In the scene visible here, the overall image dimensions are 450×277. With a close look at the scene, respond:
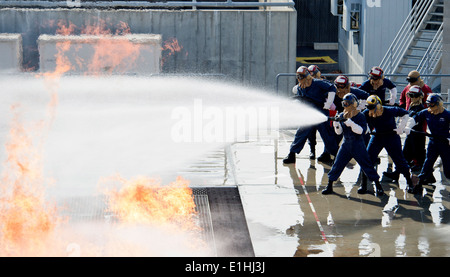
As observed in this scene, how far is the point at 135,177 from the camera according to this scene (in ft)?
47.0

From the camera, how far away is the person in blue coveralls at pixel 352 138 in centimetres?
1283

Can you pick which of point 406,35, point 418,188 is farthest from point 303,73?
point 406,35

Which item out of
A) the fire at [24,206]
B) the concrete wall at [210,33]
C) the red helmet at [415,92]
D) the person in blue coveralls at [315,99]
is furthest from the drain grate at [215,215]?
the concrete wall at [210,33]

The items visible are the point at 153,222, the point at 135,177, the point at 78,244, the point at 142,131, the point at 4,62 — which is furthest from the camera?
the point at 4,62

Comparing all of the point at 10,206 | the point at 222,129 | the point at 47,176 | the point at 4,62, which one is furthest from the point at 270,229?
the point at 4,62

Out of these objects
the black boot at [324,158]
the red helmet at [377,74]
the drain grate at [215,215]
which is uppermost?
the red helmet at [377,74]

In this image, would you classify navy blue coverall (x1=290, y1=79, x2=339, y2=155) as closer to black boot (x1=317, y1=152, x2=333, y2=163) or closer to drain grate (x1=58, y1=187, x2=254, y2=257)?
black boot (x1=317, y1=152, x2=333, y2=163)

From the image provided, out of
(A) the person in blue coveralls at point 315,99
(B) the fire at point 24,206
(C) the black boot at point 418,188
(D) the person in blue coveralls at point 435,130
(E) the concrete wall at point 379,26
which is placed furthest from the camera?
(E) the concrete wall at point 379,26

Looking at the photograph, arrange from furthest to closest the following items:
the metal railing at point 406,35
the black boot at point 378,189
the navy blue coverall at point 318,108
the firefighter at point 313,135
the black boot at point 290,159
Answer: the metal railing at point 406,35
the firefighter at point 313,135
the black boot at point 290,159
the navy blue coverall at point 318,108
the black boot at point 378,189

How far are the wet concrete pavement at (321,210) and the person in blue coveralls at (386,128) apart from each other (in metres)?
0.57

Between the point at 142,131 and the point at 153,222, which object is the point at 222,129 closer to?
the point at 142,131

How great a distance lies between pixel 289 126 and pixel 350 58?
27.2 feet

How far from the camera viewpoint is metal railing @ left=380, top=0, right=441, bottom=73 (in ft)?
71.8

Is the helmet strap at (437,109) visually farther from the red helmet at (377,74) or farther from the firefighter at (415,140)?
the red helmet at (377,74)
